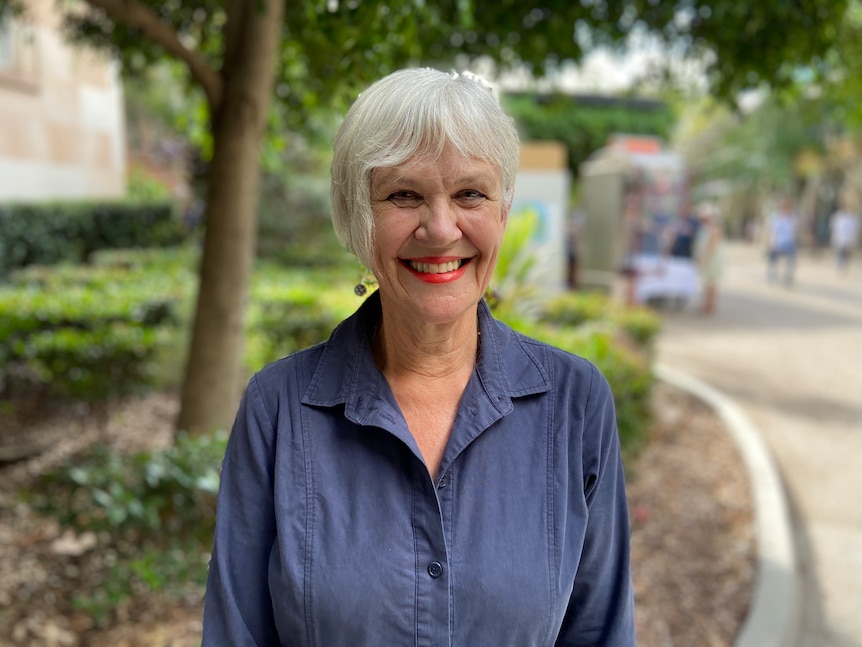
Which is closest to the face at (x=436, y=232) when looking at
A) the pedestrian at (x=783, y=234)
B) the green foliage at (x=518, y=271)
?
the green foliage at (x=518, y=271)

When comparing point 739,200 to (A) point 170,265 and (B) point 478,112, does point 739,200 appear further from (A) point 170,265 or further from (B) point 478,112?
(B) point 478,112

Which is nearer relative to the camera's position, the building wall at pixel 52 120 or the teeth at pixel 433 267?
the teeth at pixel 433 267

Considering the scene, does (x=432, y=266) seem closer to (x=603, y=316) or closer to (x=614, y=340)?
(x=614, y=340)

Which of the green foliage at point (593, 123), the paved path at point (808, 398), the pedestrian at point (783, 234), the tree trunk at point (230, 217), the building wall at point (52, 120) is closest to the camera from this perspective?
the tree trunk at point (230, 217)

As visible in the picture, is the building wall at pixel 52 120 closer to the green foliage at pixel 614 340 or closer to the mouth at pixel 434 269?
the green foliage at pixel 614 340

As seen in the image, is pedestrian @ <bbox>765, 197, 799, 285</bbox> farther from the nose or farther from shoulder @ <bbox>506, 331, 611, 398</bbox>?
the nose

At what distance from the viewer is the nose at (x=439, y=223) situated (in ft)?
4.86

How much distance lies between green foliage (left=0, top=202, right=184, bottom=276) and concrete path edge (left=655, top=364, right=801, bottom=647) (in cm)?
1030

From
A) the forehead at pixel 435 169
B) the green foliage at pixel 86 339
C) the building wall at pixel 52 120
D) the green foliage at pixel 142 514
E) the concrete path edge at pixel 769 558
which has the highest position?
the building wall at pixel 52 120

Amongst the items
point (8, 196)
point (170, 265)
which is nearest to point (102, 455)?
point (170, 265)

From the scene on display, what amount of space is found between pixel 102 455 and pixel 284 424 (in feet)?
8.36

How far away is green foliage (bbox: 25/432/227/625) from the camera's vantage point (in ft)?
10.5

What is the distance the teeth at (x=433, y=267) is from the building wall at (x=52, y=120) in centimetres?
1071

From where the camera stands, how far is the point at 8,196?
12.2m
